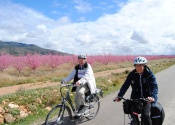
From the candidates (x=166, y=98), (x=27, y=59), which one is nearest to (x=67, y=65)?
(x=27, y=59)

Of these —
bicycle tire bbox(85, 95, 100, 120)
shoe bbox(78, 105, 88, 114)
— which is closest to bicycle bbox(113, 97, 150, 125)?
shoe bbox(78, 105, 88, 114)

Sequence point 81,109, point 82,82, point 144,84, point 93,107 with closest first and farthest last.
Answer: point 144,84 < point 82,82 < point 81,109 < point 93,107

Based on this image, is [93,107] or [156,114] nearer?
[156,114]

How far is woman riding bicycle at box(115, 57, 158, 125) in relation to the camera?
4.48m

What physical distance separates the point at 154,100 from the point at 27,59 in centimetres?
3313

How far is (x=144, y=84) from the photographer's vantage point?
15.6 ft

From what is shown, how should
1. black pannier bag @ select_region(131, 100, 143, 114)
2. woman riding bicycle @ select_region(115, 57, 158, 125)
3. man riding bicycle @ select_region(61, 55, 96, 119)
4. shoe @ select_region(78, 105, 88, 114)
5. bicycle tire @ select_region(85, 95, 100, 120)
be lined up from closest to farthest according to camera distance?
woman riding bicycle @ select_region(115, 57, 158, 125), black pannier bag @ select_region(131, 100, 143, 114), man riding bicycle @ select_region(61, 55, 96, 119), shoe @ select_region(78, 105, 88, 114), bicycle tire @ select_region(85, 95, 100, 120)

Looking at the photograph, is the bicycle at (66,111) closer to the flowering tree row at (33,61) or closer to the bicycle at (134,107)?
the bicycle at (134,107)

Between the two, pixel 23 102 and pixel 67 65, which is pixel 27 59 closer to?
pixel 67 65

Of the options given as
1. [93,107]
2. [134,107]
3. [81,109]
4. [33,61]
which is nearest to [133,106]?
[134,107]

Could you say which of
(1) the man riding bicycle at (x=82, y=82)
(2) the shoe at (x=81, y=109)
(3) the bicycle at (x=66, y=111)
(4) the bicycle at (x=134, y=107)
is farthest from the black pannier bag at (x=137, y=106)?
(2) the shoe at (x=81, y=109)

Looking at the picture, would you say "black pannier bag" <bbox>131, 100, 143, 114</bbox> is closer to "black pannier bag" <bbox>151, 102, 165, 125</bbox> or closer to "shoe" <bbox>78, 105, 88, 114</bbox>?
"black pannier bag" <bbox>151, 102, 165, 125</bbox>

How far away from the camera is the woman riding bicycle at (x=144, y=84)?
448 centimetres

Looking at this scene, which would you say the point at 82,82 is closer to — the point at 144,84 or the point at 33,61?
the point at 144,84
